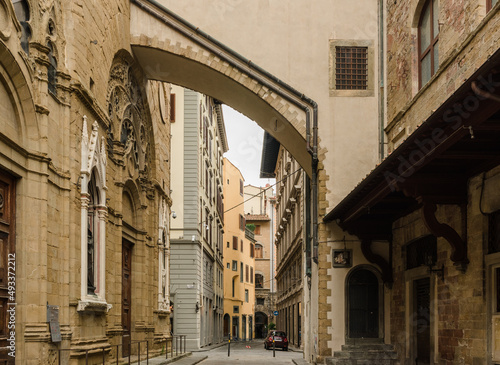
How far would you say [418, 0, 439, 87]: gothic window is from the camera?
17516 mm

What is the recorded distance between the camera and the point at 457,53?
49.7 feet

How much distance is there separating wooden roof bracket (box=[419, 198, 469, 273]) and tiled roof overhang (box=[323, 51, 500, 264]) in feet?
0.06

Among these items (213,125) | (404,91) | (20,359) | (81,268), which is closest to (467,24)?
(404,91)

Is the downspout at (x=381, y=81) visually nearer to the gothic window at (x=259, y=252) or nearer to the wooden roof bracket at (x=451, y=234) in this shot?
the wooden roof bracket at (x=451, y=234)

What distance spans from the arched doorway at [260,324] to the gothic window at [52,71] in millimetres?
70808

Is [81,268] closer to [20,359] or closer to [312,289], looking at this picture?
[20,359]

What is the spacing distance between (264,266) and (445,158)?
73890mm

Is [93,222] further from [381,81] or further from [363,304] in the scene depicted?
[381,81]

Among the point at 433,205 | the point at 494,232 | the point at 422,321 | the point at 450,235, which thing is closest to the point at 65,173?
the point at 433,205

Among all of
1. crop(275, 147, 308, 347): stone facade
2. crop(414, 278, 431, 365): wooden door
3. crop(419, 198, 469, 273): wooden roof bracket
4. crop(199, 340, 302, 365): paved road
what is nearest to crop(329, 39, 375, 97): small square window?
crop(414, 278, 431, 365): wooden door

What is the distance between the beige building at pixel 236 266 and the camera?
2689 inches

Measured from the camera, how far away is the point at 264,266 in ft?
280

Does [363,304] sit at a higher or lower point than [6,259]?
lower

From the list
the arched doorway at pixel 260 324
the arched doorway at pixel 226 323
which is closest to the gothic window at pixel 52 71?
the arched doorway at pixel 226 323
